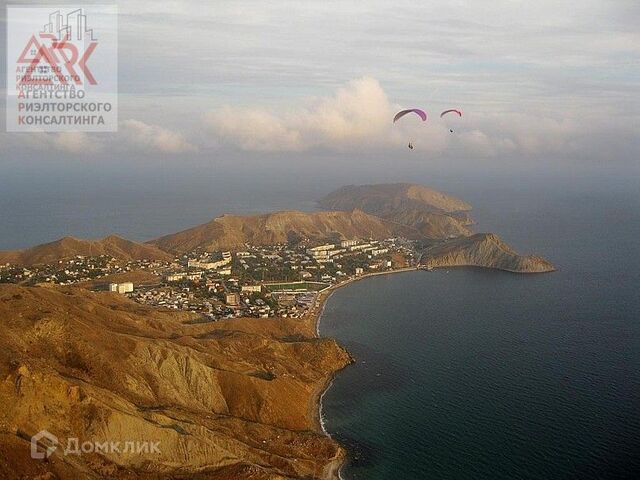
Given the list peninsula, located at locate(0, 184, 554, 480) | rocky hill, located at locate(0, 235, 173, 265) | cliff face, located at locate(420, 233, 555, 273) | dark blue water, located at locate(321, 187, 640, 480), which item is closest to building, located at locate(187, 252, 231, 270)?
rocky hill, located at locate(0, 235, 173, 265)

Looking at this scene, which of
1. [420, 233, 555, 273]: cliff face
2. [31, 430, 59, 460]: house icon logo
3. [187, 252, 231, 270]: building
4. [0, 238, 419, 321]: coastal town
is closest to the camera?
[31, 430, 59, 460]: house icon logo

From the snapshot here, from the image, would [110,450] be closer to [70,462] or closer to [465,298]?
[70,462]

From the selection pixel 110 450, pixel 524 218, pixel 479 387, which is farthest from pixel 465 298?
pixel 524 218

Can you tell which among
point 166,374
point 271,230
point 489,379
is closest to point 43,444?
point 166,374

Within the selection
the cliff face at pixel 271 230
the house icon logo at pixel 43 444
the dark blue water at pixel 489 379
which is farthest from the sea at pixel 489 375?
the cliff face at pixel 271 230

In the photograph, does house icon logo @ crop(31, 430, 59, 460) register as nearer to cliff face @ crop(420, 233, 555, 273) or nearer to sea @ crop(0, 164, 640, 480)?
sea @ crop(0, 164, 640, 480)

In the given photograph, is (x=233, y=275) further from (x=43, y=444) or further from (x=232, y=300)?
(x=43, y=444)
